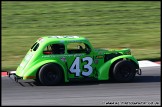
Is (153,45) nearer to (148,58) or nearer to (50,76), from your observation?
(148,58)

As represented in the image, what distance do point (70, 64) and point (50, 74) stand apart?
26.0 inches

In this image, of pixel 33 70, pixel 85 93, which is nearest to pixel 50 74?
pixel 33 70

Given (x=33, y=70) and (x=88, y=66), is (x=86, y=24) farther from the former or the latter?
(x=33, y=70)

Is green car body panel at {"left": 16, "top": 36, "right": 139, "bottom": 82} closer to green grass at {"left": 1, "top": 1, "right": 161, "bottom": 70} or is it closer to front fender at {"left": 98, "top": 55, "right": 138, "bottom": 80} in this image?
front fender at {"left": 98, "top": 55, "right": 138, "bottom": 80}

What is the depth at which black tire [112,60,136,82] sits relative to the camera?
1414cm

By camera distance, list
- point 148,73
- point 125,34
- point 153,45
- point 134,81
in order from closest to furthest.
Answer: point 134,81
point 148,73
point 153,45
point 125,34

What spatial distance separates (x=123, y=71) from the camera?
46.8 ft

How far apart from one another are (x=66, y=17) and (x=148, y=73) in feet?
37.8

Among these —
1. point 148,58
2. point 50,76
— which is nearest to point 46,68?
point 50,76

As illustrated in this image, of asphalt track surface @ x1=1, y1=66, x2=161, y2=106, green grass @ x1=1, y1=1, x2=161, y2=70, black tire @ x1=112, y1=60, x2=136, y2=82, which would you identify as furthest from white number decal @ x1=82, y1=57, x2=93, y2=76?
green grass @ x1=1, y1=1, x2=161, y2=70

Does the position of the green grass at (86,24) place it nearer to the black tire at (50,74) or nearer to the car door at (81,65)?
the black tire at (50,74)

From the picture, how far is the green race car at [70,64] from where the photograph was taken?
13734mm

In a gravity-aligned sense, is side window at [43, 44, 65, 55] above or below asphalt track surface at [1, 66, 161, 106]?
above

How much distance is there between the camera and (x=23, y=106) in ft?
38.5
